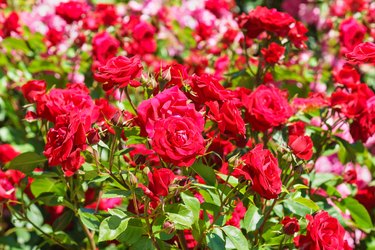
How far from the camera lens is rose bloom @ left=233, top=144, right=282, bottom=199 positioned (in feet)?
3.62

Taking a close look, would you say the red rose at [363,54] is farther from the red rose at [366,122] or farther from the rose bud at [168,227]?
the rose bud at [168,227]

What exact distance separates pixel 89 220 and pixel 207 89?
39 centimetres

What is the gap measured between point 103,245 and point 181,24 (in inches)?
77.5

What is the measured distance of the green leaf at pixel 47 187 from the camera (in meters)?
1.56

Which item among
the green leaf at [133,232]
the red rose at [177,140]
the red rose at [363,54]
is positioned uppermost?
the red rose at [177,140]

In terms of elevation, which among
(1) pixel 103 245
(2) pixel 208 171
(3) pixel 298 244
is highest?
(2) pixel 208 171

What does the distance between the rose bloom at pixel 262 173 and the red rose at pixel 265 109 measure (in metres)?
0.28

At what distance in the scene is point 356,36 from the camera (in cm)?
220

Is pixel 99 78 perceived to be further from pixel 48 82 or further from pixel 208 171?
pixel 48 82

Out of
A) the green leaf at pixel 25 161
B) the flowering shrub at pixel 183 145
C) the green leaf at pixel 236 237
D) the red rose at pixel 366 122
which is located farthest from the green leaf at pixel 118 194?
the red rose at pixel 366 122

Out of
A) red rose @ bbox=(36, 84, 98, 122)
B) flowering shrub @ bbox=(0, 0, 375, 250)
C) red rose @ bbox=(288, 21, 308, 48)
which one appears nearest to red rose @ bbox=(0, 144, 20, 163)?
flowering shrub @ bbox=(0, 0, 375, 250)

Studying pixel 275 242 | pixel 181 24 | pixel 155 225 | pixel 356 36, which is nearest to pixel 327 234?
pixel 275 242

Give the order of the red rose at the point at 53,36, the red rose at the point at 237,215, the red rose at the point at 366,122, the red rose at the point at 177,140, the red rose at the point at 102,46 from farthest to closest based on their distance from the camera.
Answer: the red rose at the point at 53,36
the red rose at the point at 102,46
the red rose at the point at 366,122
the red rose at the point at 237,215
the red rose at the point at 177,140

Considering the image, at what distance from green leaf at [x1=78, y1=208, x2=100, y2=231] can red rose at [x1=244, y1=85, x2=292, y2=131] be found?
44 cm
